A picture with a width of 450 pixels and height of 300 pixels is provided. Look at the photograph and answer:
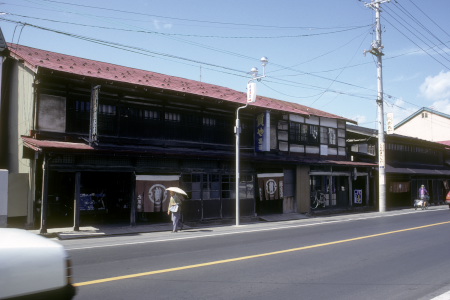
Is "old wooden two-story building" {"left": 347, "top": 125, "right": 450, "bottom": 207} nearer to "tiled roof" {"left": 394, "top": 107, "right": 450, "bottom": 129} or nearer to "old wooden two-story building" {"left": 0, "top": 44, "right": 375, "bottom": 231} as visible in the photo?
"old wooden two-story building" {"left": 0, "top": 44, "right": 375, "bottom": 231}

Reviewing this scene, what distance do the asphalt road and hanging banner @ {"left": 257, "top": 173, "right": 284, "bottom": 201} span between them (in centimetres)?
813

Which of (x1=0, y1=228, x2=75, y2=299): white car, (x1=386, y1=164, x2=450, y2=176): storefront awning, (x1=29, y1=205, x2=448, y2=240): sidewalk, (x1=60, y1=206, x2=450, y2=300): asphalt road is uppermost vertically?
(x1=386, y1=164, x2=450, y2=176): storefront awning

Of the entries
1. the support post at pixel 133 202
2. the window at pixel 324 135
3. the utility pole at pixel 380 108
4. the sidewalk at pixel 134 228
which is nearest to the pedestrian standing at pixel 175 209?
the sidewalk at pixel 134 228

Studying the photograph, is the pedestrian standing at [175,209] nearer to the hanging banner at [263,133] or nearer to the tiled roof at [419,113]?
the hanging banner at [263,133]

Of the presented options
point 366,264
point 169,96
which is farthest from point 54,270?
point 169,96

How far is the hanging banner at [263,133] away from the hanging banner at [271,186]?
64.4 inches

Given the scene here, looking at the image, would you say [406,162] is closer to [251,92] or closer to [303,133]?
[303,133]

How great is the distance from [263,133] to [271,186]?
322 cm

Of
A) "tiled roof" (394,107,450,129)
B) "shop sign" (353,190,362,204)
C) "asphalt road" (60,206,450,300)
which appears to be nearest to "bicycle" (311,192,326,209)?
"shop sign" (353,190,362,204)

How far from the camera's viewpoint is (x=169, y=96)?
18.1 metres

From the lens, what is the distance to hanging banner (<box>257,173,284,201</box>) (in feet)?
70.0

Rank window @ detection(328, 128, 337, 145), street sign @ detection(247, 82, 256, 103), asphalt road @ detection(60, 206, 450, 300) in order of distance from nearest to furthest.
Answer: asphalt road @ detection(60, 206, 450, 300), street sign @ detection(247, 82, 256, 103), window @ detection(328, 128, 337, 145)

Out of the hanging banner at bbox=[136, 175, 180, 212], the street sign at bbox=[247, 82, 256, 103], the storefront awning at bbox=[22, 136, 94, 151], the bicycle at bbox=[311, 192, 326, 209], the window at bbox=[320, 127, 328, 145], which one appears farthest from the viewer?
the window at bbox=[320, 127, 328, 145]

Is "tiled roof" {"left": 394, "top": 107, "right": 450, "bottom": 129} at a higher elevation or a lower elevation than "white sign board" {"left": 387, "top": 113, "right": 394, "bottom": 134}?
higher
